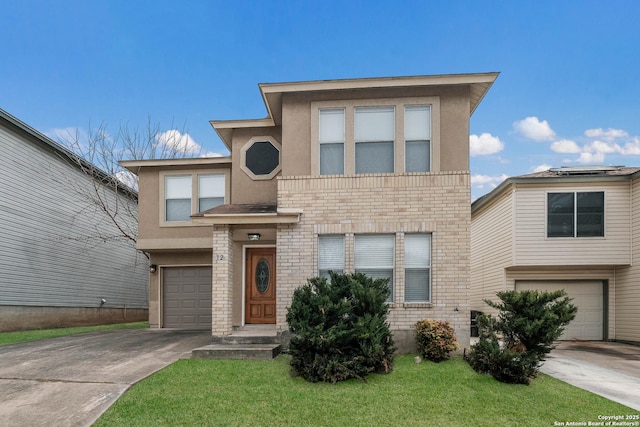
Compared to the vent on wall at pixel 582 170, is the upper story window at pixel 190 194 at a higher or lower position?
lower

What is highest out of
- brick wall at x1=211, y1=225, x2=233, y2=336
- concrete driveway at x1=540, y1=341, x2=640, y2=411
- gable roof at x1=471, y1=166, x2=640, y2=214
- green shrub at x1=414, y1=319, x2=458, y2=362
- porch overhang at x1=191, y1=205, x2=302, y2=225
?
gable roof at x1=471, y1=166, x2=640, y2=214

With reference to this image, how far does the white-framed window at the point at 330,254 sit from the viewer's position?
29.8ft

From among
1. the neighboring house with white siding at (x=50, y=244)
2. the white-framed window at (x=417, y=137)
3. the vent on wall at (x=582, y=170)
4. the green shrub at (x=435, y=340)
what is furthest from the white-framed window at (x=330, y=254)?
the neighboring house with white siding at (x=50, y=244)

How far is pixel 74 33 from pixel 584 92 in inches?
1016

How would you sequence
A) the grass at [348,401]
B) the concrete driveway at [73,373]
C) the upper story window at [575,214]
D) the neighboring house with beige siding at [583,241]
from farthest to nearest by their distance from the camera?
1. the upper story window at [575,214]
2. the neighboring house with beige siding at [583,241]
3. the concrete driveway at [73,373]
4. the grass at [348,401]

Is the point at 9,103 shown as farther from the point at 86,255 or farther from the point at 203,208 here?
the point at 203,208

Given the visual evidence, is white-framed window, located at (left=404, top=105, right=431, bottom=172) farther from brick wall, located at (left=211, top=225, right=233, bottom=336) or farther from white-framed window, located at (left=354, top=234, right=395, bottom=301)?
brick wall, located at (left=211, top=225, right=233, bottom=336)

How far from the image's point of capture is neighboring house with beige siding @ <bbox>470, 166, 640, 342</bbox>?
1236 centimetres

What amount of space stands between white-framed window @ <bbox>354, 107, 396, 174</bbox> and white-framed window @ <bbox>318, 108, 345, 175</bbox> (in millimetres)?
366

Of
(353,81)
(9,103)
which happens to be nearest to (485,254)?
(353,81)

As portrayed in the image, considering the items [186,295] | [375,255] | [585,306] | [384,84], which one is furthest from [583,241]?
[186,295]

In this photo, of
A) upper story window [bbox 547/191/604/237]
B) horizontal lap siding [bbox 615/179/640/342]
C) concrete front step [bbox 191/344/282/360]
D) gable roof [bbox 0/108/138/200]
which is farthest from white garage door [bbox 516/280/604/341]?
gable roof [bbox 0/108/138/200]

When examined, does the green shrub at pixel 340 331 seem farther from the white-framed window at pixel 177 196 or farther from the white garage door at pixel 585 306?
the white garage door at pixel 585 306

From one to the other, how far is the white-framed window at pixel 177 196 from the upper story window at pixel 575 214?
11.2 metres
